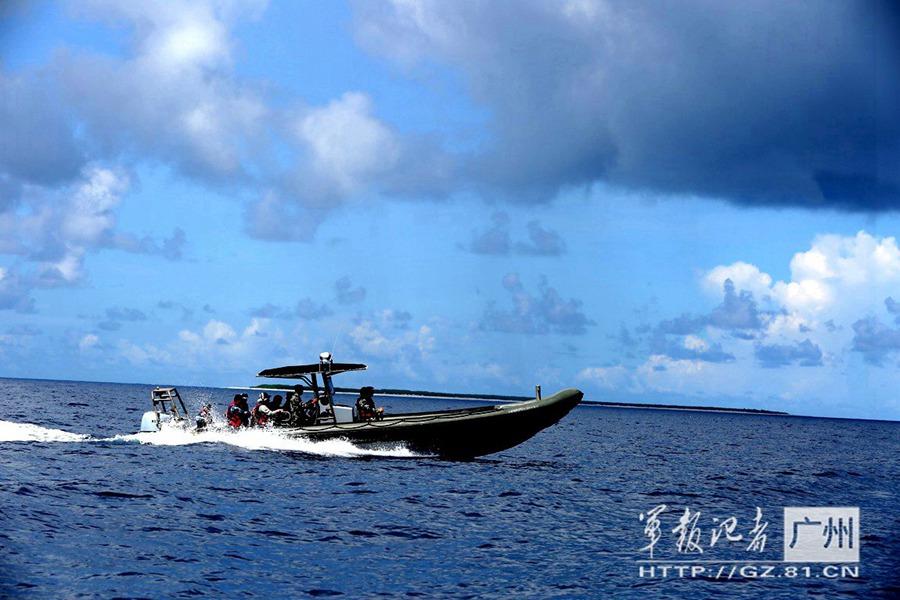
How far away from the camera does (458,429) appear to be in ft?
97.2

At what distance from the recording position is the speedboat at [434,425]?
29.3 metres

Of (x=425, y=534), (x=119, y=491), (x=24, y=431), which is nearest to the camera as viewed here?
(x=425, y=534)

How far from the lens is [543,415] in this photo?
96.3 ft

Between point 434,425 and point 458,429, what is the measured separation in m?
0.92

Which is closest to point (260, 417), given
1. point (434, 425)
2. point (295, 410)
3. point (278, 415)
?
point (278, 415)

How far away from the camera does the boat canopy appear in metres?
29.8

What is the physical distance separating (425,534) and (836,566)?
9.04 metres

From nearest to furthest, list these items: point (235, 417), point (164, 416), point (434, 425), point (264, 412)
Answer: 1. point (434, 425)
2. point (264, 412)
3. point (235, 417)
4. point (164, 416)

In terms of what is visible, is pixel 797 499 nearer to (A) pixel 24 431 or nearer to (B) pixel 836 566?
(B) pixel 836 566

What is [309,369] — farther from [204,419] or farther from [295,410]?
[204,419]

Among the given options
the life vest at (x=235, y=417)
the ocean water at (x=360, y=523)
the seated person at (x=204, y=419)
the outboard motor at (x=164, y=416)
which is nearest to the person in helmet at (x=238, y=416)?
the life vest at (x=235, y=417)

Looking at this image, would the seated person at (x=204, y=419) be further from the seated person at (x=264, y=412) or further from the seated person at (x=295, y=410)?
the seated person at (x=295, y=410)

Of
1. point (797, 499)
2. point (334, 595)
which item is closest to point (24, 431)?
point (334, 595)

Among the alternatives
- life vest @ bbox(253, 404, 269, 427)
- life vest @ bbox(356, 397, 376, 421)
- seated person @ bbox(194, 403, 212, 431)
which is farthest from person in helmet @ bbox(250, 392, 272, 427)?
life vest @ bbox(356, 397, 376, 421)
